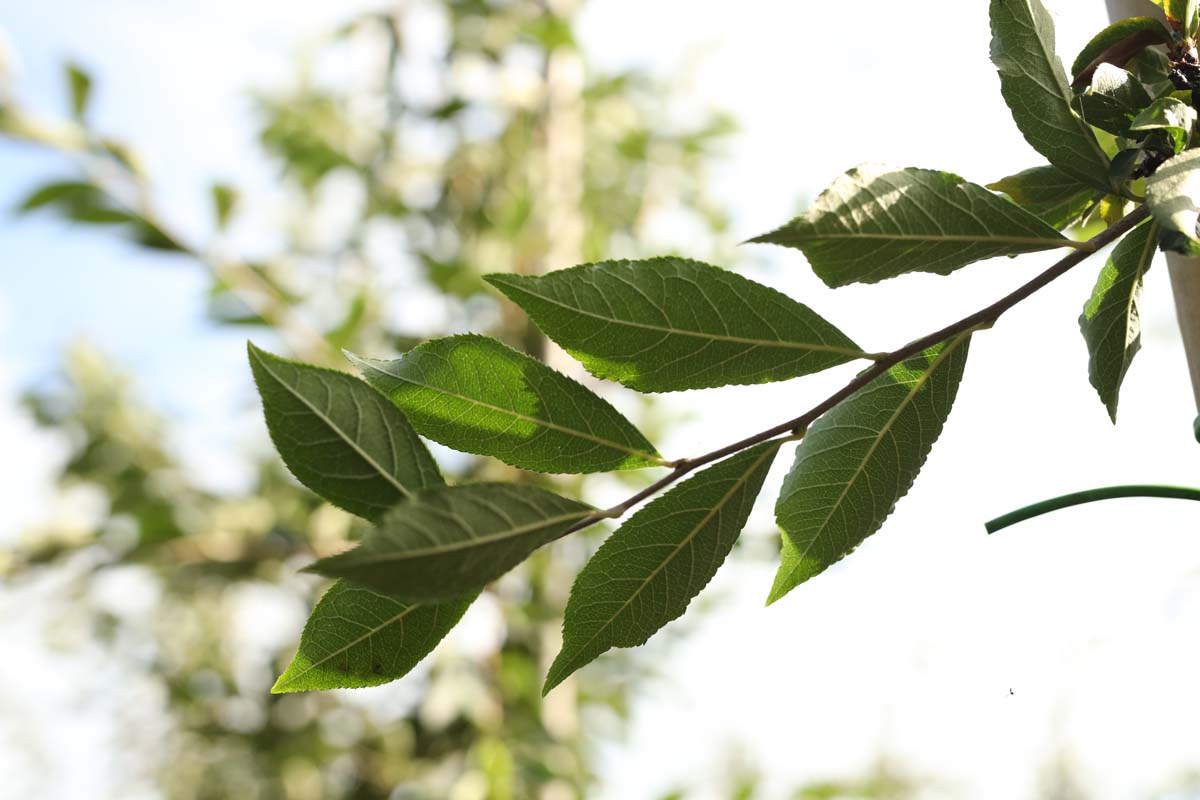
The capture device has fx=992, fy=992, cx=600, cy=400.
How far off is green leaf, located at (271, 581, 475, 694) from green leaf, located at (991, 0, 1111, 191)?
0.50 ft

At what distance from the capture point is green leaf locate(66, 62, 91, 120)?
86cm

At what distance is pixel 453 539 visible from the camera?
16 centimetres

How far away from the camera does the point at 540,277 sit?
0.66 ft

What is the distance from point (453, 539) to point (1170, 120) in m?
0.16

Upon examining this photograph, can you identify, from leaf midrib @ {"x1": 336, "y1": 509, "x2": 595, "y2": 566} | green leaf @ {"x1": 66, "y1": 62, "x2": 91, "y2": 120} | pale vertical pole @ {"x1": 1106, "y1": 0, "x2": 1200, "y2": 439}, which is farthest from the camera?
green leaf @ {"x1": 66, "y1": 62, "x2": 91, "y2": 120}

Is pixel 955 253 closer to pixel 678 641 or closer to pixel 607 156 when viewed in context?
pixel 678 641

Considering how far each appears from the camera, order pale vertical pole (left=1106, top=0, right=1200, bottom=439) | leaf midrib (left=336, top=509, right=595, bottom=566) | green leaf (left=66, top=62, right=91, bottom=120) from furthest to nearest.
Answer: green leaf (left=66, top=62, right=91, bottom=120) < pale vertical pole (left=1106, top=0, right=1200, bottom=439) < leaf midrib (left=336, top=509, right=595, bottom=566)

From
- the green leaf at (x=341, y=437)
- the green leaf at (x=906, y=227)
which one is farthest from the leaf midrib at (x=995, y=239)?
the green leaf at (x=341, y=437)

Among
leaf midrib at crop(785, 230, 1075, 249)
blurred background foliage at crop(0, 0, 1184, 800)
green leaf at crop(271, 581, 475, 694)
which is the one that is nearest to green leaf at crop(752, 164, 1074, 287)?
leaf midrib at crop(785, 230, 1075, 249)

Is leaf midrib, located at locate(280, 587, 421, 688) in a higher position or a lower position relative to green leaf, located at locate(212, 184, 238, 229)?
lower

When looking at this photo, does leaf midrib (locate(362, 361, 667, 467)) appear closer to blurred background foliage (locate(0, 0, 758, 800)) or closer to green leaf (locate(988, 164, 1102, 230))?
green leaf (locate(988, 164, 1102, 230))

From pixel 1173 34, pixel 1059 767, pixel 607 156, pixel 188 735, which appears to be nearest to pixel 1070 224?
pixel 1173 34

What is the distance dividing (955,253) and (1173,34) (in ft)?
0.29

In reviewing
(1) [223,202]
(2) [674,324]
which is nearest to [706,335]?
(2) [674,324]
